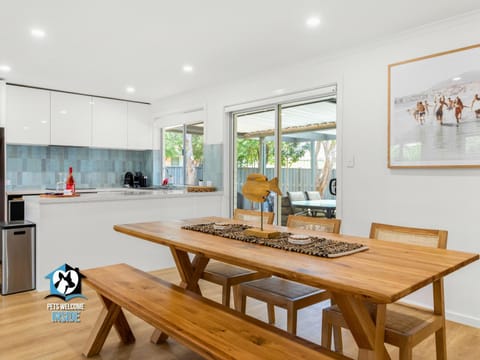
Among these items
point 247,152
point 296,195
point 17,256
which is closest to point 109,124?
point 247,152

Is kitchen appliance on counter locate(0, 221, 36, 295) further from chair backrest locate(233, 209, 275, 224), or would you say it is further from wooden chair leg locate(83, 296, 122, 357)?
chair backrest locate(233, 209, 275, 224)

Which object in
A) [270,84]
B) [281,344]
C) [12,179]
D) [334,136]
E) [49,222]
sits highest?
[270,84]

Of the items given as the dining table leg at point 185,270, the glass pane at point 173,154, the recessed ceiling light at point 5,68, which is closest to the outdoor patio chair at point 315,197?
the dining table leg at point 185,270

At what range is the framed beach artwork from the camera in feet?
9.42

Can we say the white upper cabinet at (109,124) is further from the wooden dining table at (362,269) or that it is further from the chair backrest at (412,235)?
the chair backrest at (412,235)

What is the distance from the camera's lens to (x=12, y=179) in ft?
17.5

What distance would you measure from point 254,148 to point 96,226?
2089mm

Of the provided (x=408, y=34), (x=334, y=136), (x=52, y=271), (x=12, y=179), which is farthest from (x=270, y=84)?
(x=12, y=179)

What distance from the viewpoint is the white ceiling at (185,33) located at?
2.76m

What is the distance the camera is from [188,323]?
1.72 metres

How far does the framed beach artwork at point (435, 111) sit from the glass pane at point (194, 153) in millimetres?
2983

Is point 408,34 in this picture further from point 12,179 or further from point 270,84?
point 12,179

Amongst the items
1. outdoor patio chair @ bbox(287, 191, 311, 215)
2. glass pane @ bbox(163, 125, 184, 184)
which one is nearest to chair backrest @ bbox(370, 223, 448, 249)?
outdoor patio chair @ bbox(287, 191, 311, 215)

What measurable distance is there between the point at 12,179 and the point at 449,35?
18.1 feet
